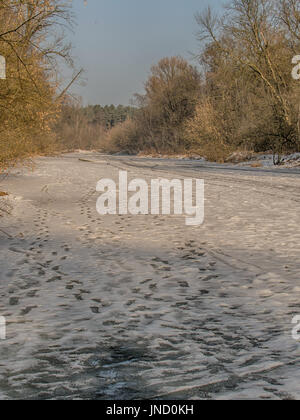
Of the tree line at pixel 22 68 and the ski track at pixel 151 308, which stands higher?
the tree line at pixel 22 68

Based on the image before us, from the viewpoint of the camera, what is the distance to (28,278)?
213 inches

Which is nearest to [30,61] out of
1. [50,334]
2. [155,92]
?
[50,334]

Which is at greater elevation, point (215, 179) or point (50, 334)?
point (215, 179)

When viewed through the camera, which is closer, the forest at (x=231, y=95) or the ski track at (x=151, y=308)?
the ski track at (x=151, y=308)

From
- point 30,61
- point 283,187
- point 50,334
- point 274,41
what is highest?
point 274,41

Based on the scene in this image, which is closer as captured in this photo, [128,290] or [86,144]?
[128,290]

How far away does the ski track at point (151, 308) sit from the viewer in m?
2.93

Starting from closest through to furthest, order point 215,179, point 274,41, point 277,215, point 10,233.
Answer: point 10,233, point 277,215, point 215,179, point 274,41

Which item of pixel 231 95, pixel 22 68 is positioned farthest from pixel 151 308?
pixel 231 95

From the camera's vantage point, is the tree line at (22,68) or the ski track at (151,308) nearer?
the ski track at (151,308)

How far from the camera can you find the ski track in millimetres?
2932

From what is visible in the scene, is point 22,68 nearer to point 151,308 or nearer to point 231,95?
point 151,308

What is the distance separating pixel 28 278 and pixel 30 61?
6.43m
